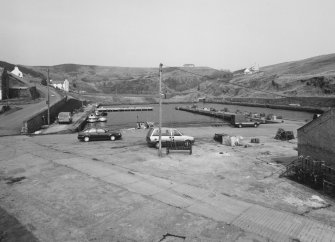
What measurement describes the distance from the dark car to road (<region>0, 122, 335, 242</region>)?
231 inches

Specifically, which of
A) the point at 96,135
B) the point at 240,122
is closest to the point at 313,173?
the point at 96,135

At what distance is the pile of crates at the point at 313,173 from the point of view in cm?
1538

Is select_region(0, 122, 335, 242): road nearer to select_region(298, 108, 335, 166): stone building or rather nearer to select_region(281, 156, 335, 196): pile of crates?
select_region(281, 156, 335, 196): pile of crates

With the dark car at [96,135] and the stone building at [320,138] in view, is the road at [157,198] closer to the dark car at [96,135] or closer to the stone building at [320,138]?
the stone building at [320,138]

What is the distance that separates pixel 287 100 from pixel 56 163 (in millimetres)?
112889

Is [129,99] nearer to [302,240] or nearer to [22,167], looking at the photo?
[22,167]

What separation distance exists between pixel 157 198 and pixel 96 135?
17.6 meters

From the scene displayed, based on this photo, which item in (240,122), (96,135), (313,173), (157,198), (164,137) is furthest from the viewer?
(240,122)

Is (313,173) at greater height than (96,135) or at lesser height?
lesser

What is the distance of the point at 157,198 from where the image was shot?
43.7 ft

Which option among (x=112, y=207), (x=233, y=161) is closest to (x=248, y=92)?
(x=233, y=161)

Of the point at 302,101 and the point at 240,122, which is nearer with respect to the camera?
the point at 240,122

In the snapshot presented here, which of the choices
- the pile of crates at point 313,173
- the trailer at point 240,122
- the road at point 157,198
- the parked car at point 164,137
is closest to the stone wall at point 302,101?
the trailer at point 240,122

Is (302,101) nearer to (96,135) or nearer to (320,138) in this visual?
(96,135)
